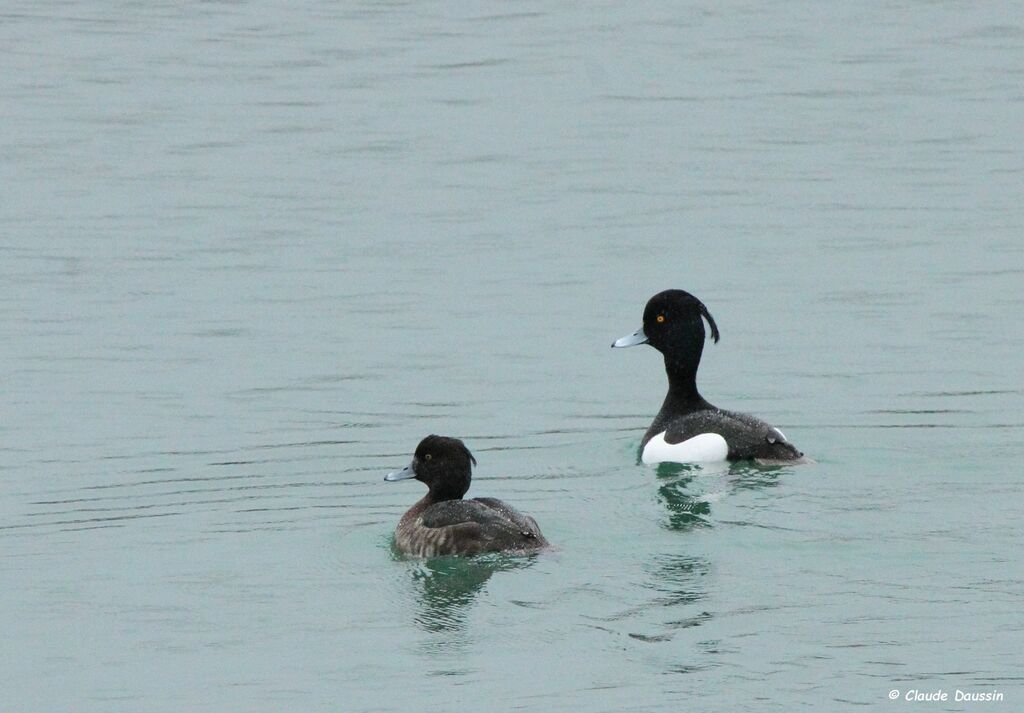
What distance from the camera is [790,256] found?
23641 millimetres

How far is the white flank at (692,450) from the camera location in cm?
1586

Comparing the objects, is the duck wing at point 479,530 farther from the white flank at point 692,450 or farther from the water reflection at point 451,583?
the white flank at point 692,450

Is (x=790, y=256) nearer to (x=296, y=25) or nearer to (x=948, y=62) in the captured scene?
(x=948, y=62)

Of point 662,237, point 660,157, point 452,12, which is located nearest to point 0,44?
point 452,12

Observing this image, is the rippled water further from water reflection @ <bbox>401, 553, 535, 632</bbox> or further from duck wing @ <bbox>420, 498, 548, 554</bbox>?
duck wing @ <bbox>420, 498, 548, 554</bbox>

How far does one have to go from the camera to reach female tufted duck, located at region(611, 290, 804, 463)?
1571 centimetres

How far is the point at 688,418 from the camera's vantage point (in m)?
16.5

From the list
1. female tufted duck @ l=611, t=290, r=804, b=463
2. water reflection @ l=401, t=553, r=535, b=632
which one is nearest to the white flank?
Result: female tufted duck @ l=611, t=290, r=804, b=463

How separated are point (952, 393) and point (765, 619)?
686 centimetres

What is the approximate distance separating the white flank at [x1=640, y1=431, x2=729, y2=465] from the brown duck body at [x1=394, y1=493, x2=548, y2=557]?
8.83ft

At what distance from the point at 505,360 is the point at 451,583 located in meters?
7.02

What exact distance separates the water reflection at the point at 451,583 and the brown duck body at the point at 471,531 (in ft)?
0.20

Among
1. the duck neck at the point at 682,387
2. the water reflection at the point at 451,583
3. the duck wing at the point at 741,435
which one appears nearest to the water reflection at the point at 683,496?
the duck wing at the point at 741,435

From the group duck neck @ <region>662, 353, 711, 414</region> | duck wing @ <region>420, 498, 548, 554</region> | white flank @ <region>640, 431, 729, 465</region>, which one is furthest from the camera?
duck neck @ <region>662, 353, 711, 414</region>
